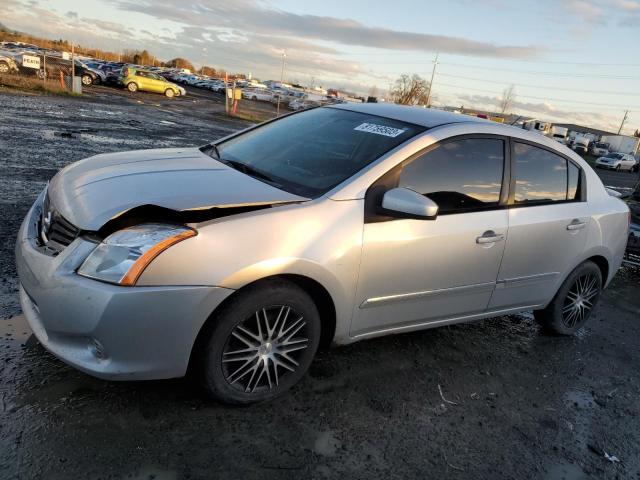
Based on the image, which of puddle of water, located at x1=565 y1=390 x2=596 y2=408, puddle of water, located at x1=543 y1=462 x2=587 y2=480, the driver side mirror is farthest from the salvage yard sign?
puddle of water, located at x1=543 y1=462 x2=587 y2=480

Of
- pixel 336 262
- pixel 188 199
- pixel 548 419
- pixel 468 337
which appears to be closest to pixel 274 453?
pixel 336 262

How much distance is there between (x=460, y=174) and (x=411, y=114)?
2.07 feet

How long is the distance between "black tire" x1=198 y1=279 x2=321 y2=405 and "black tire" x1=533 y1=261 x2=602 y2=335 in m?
2.46

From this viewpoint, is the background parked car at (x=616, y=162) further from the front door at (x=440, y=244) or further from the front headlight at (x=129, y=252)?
the front headlight at (x=129, y=252)

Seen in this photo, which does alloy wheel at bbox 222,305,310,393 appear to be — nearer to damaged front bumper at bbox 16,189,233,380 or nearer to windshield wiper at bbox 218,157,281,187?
damaged front bumper at bbox 16,189,233,380

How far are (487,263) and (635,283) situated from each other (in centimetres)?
460

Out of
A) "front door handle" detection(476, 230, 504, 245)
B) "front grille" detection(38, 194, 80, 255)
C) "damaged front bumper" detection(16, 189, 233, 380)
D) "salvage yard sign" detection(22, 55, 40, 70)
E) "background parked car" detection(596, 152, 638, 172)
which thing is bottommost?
"background parked car" detection(596, 152, 638, 172)

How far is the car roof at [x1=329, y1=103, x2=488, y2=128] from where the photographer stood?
3.63 meters

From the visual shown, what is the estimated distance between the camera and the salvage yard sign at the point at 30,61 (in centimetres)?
2564

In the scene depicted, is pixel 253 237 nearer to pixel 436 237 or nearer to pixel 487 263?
pixel 436 237

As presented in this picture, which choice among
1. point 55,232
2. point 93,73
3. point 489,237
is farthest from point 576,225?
point 93,73

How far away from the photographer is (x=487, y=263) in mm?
3613

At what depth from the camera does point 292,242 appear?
2.72 metres

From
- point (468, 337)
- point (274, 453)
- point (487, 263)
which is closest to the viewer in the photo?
point (274, 453)
